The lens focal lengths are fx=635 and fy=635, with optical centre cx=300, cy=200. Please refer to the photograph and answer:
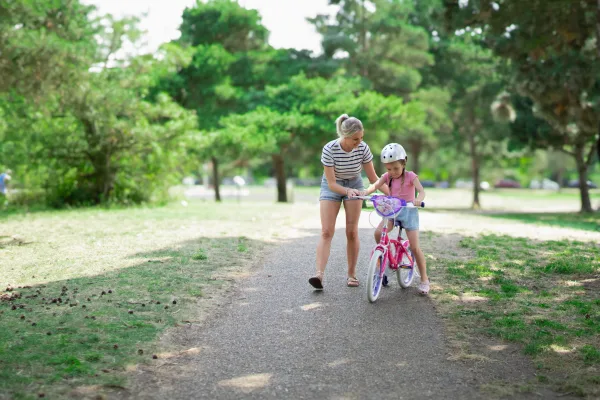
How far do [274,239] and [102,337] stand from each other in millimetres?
6388

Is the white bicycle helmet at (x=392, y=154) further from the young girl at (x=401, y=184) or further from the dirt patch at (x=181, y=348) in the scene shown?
the dirt patch at (x=181, y=348)

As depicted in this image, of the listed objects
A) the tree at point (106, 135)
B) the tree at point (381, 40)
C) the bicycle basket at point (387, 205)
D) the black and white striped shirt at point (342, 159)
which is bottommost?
the bicycle basket at point (387, 205)

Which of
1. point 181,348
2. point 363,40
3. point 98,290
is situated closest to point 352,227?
point 181,348

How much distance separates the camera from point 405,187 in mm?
6535

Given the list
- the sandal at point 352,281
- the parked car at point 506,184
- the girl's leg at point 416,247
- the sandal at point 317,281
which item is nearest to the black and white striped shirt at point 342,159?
the girl's leg at point 416,247

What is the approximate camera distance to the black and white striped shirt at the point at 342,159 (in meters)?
6.50

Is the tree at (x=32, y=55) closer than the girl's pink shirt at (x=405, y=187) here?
No

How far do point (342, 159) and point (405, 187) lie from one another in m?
0.71

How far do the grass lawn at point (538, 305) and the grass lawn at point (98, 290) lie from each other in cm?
262

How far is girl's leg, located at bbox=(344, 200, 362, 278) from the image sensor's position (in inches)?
262

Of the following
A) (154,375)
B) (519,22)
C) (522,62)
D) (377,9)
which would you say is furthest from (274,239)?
(377,9)

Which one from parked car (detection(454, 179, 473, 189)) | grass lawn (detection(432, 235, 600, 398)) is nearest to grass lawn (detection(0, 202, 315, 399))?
grass lawn (detection(432, 235, 600, 398))

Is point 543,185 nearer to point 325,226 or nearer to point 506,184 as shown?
point 506,184

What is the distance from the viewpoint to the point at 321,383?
430cm
